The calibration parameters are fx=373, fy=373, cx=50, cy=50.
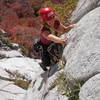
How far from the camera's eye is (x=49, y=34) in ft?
24.7

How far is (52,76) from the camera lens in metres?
7.55

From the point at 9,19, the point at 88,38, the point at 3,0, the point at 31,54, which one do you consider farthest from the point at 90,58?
the point at 3,0

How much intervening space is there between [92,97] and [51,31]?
2.96m

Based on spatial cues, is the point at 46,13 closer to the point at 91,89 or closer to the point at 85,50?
the point at 85,50

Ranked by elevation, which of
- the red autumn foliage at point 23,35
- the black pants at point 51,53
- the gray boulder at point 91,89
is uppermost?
the red autumn foliage at point 23,35

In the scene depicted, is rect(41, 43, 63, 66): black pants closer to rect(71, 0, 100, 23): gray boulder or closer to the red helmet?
the red helmet

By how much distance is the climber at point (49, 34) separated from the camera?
749 centimetres

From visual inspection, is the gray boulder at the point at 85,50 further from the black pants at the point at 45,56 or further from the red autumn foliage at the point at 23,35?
the red autumn foliage at the point at 23,35

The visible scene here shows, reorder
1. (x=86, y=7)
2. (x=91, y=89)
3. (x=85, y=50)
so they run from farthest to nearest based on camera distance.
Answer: (x=86, y=7)
(x=85, y=50)
(x=91, y=89)

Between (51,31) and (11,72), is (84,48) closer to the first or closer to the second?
(51,31)

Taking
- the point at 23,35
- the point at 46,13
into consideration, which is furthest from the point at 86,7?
the point at 23,35

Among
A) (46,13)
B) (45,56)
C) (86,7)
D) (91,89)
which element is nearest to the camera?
(91,89)

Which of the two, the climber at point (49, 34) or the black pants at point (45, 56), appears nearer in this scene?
the climber at point (49, 34)

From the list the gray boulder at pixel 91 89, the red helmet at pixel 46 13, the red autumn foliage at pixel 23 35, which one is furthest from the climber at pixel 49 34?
the red autumn foliage at pixel 23 35
